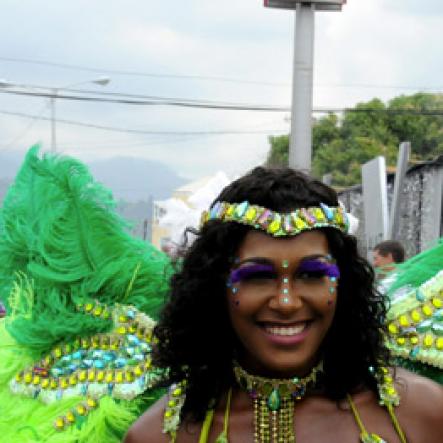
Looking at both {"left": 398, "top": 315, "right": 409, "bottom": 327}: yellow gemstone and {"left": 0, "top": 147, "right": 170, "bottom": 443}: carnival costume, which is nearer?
{"left": 398, "top": 315, "right": 409, "bottom": 327}: yellow gemstone

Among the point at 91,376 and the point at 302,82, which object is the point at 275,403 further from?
the point at 302,82

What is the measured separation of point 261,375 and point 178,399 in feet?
0.70

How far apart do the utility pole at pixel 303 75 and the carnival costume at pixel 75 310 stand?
439 cm

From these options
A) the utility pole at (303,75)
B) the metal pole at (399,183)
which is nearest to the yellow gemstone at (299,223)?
the utility pole at (303,75)

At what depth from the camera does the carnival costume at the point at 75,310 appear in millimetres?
1782

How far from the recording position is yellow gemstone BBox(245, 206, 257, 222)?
133cm

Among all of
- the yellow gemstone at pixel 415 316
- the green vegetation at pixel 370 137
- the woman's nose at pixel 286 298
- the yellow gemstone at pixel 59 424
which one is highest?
the green vegetation at pixel 370 137

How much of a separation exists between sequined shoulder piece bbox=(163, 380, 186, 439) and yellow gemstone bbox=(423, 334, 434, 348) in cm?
58

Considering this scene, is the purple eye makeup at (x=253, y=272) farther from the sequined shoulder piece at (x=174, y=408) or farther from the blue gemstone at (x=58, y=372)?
the blue gemstone at (x=58, y=372)

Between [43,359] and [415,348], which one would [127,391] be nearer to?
[43,359]

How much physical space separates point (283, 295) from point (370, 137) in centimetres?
2171

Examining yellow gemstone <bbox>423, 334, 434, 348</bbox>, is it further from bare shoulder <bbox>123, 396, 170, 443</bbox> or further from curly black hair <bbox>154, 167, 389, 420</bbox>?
bare shoulder <bbox>123, 396, 170, 443</bbox>

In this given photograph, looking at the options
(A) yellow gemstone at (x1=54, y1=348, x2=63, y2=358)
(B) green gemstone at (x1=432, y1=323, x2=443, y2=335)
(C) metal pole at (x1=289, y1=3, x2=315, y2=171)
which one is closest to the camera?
(B) green gemstone at (x1=432, y1=323, x2=443, y2=335)

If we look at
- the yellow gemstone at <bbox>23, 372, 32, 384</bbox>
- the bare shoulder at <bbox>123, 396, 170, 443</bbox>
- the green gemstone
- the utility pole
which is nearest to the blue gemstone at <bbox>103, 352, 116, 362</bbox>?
the yellow gemstone at <bbox>23, 372, 32, 384</bbox>
